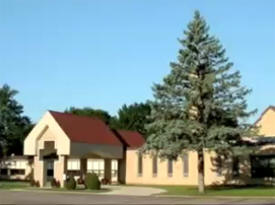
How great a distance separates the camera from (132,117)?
106500 millimetres

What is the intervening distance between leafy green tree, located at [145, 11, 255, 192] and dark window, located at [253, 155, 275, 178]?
28.6ft

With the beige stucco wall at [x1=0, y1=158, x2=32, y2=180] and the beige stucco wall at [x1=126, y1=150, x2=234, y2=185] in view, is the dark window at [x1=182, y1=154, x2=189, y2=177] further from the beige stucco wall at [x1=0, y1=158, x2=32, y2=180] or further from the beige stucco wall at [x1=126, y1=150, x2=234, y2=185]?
the beige stucco wall at [x1=0, y1=158, x2=32, y2=180]

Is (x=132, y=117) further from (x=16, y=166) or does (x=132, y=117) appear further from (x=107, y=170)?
(x=107, y=170)

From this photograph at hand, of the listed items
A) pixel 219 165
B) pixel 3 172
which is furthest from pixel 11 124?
pixel 219 165

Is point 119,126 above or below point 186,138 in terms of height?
above

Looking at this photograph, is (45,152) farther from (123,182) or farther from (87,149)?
(123,182)

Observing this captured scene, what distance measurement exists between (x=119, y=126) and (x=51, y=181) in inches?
1828

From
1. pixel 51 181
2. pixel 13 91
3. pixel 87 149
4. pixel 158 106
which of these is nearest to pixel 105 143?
pixel 87 149

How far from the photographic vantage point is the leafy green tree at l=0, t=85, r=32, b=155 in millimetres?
95562

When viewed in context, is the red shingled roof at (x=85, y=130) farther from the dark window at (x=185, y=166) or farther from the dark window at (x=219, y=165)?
the dark window at (x=219, y=165)

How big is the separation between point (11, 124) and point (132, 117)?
2211 cm

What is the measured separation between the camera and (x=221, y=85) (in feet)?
155

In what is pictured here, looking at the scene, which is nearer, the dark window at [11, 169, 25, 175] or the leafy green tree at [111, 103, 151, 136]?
the dark window at [11, 169, 25, 175]

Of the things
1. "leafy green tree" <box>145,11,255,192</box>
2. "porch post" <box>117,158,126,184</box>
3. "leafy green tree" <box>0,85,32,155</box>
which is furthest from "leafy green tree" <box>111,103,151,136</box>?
"leafy green tree" <box>145,11,255,192</box>
